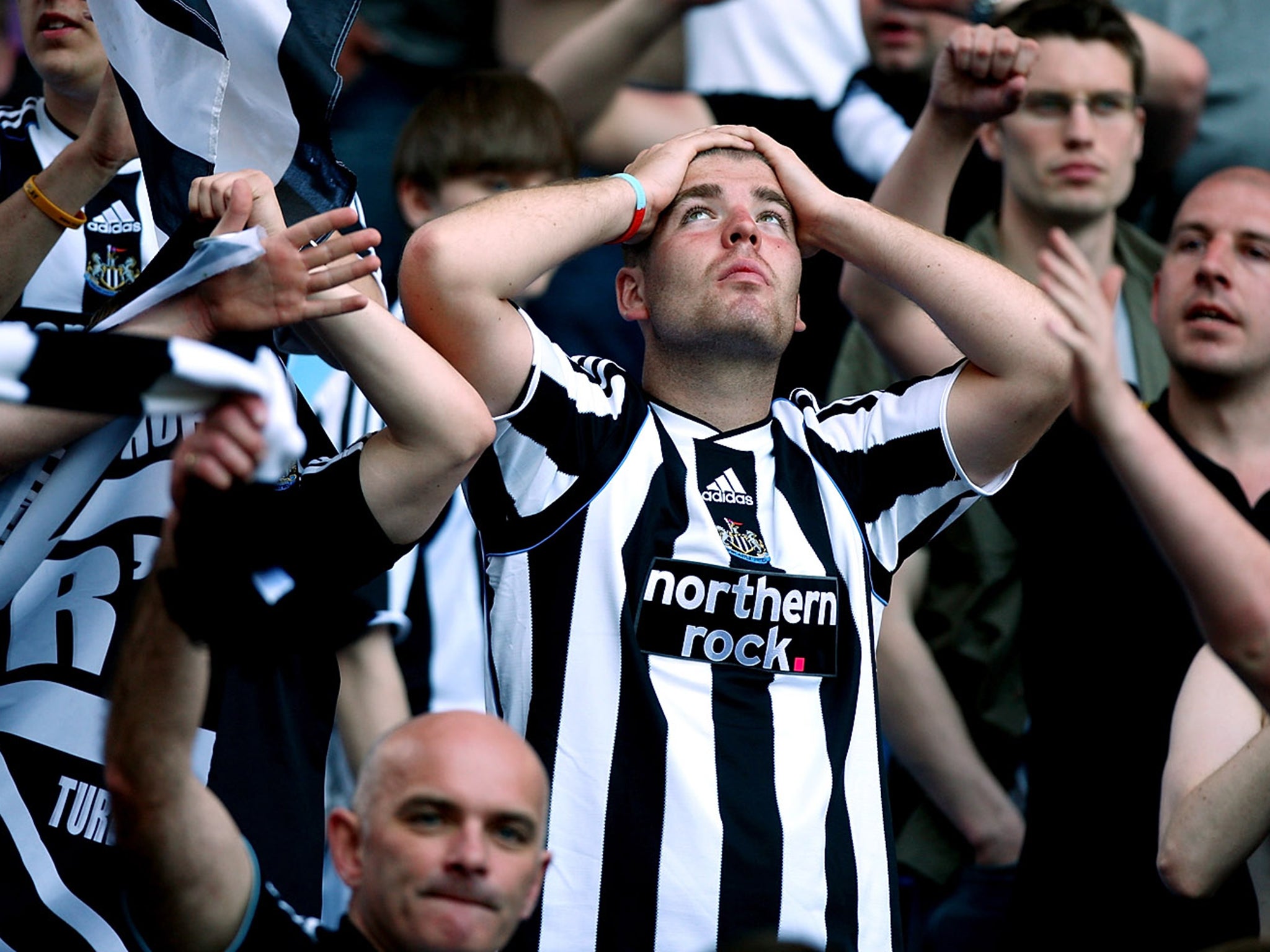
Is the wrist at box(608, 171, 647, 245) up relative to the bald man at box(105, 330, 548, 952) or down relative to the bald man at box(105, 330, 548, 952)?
up

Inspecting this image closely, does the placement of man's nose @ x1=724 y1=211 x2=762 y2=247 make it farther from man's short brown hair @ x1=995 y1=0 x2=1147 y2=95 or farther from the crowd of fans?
man's short brown hair @ x1=995 y1=0 x2=1147 y2=95

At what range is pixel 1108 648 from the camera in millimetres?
4023

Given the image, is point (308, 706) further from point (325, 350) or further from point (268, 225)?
point (268, 225)

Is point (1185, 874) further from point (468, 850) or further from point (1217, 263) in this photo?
point (1217, 263)

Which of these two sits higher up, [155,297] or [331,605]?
[155,297]

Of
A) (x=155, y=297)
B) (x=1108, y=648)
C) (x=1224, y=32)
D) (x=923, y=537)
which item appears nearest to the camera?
(x=155, y=297)

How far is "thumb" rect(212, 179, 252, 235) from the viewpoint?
10.2 feet

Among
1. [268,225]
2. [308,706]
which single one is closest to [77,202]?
[268,225]

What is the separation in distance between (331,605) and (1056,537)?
2140mm

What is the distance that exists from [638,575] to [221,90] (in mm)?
1215

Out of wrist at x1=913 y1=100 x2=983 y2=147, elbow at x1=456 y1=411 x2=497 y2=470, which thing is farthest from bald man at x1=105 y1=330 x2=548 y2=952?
wrist at x1=913 y1=100 x2=983 y2=147

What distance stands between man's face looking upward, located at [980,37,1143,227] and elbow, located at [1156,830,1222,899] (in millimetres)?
2041

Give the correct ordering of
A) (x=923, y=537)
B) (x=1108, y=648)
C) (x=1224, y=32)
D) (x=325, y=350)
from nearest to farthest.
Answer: (x=325, y=350), (x=923, y=537), (x=1108, y=648), (x=1224, y=32)

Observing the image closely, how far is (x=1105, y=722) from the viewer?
399cm
